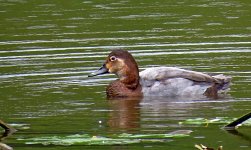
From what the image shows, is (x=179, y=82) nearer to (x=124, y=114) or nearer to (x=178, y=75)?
(x=178, y=75)

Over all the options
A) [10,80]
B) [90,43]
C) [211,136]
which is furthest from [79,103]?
[90,43]

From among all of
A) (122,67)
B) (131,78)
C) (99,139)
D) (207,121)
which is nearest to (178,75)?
(131,78)

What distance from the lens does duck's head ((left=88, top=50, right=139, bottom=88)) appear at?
16953mm

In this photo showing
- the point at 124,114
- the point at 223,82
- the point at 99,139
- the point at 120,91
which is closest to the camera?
the point at 99,139

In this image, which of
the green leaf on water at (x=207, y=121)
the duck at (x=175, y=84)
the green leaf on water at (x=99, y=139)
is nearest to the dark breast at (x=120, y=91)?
the duck at (x=175, y=84)

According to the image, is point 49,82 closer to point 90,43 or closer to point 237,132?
point 90,43

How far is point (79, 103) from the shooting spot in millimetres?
15391

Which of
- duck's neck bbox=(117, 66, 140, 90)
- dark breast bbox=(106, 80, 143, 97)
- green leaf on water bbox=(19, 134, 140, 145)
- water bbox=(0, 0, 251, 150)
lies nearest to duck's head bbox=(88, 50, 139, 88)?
duck's neck bbox=(117, 66, 140, 90)

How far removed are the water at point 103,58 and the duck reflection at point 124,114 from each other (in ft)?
0.05

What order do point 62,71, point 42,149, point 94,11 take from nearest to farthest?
point 42,149 < point 62,71 < point 94,11

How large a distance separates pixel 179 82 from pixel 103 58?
3288 millimetres

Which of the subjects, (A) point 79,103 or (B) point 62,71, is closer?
(A) point 79,103

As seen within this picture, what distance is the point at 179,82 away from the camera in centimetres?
1650

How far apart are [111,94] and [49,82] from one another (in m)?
1.24
